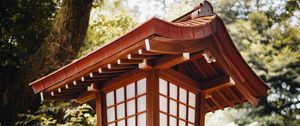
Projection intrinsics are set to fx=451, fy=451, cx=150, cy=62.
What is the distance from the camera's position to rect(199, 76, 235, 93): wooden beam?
3.59 metres

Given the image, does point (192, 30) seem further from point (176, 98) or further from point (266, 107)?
point (266, 107)

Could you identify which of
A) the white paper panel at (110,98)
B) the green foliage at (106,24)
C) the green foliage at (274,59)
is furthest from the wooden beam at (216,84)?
the green foliage at (274,59)

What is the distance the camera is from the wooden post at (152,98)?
3183mm

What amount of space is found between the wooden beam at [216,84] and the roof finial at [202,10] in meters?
0.55

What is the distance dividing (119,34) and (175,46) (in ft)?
20.1

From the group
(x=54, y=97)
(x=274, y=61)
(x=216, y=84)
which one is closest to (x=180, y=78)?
(x=216, y=84)

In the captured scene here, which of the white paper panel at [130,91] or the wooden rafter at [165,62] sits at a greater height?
the wooden rafter at [165,62]

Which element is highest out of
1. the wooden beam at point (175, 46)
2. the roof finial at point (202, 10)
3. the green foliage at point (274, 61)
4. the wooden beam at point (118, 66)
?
the roof finial at point (202, 10)

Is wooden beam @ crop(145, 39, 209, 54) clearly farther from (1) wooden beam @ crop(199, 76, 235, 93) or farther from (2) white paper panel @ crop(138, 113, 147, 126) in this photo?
(2) white paper panel @ crop(138, 113, 147, 126)

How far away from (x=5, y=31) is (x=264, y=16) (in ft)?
29.1

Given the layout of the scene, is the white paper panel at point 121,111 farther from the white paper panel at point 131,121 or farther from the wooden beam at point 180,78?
the wooden beam at point 180,78

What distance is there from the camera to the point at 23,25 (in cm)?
761

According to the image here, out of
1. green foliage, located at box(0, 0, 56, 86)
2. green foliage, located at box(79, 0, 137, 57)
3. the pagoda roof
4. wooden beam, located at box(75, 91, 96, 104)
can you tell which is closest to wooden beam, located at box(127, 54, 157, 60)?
the pagoda roof

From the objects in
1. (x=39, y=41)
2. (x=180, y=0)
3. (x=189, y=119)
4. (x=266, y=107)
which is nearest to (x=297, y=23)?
(x=266, y=107)
